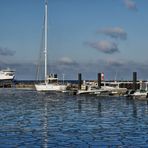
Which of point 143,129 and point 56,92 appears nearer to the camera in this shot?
point 143,129

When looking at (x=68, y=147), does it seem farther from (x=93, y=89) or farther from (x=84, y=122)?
(x=93, y=89)

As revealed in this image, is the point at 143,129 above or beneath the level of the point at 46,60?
beneath

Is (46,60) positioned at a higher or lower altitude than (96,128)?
higher

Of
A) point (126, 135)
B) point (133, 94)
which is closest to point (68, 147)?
point (126, 135)

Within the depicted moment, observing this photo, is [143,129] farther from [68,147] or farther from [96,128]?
[68,147]

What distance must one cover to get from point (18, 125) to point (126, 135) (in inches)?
405

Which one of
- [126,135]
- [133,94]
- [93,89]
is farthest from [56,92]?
[126,135]

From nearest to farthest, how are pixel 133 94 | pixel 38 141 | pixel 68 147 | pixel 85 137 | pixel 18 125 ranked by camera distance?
pixel 68 147 → pixel 38 141 → pixel 85 137 → pixel 18 125 → pixel 133 94

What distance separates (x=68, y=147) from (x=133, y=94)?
6571cm

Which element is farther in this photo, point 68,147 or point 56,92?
point 56,92

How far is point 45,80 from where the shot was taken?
430ft

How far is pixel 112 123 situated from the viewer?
131 feet

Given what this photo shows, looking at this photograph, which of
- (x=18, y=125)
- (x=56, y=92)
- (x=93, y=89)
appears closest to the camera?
(x=18, y=125)

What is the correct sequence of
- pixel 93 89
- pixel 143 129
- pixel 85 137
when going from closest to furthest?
pixel 85 137, pixel 143 129, pixel 93 89
